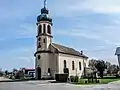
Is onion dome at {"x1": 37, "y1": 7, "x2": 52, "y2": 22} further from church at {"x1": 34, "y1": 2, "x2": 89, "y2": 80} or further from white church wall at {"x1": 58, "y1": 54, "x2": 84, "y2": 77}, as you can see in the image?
white church wall at {"x1": 58, "y1": 54, "x2": 84, "y2": 77}

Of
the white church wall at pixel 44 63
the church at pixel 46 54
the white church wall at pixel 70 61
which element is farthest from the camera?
the white church wall at pixel 70 61

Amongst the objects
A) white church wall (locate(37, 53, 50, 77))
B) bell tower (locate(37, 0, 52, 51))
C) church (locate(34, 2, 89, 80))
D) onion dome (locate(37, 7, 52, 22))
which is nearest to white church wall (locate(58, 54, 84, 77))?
church (locate(34, 2, 89, 80))

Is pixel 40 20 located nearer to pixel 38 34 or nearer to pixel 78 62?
pixel 38 34

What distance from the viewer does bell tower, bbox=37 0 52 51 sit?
56125 mm

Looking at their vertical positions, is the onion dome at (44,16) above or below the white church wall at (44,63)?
above

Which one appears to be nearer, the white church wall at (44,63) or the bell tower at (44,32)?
the white church wall at (44,63)

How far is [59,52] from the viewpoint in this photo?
5638cm

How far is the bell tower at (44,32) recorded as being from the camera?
56125 mm

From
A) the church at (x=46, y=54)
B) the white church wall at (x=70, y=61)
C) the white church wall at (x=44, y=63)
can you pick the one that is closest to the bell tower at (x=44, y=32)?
the church at (x=46, y=54)

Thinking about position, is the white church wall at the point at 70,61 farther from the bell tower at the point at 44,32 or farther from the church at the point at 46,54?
the bell tower at the point at 44,32

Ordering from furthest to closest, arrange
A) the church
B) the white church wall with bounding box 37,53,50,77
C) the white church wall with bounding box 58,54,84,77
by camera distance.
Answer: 1. the white church wall with bounding box 58,54,84,77
2. the church
3. the white church wall with bounding box 37,53,50,77

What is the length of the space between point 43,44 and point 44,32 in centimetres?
306

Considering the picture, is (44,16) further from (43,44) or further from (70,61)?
(70,61)

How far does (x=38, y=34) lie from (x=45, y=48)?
416 centimetres
